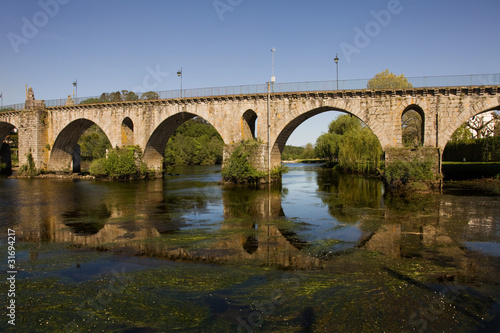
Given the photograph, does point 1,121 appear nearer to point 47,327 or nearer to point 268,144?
point 268,144

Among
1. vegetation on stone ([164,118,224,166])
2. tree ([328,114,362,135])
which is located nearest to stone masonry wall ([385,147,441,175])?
tree ([328,114,362,135])

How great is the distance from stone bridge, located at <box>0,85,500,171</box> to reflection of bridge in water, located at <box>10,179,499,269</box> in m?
8.74

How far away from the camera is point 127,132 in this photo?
127ft

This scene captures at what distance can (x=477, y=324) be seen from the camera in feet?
21.0

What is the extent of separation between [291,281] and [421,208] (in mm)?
11958

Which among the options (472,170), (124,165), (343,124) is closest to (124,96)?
Result: (124,165)

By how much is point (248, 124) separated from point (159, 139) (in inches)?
403

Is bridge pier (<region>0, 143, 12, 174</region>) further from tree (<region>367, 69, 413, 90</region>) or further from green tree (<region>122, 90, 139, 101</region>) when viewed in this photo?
tree (<region>367, 69, 413, 90</region>)

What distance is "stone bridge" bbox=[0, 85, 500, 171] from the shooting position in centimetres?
2653

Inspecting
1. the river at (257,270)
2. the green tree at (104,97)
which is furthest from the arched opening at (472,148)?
the green tree at (104,97)

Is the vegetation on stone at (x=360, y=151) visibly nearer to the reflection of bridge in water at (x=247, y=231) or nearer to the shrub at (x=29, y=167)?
the reflection of bridge in water at (x=247, y=231)

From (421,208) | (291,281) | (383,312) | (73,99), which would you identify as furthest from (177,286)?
(73,99)

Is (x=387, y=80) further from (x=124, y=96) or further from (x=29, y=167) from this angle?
(x=29, y=167)

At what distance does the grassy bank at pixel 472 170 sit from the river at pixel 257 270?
1468 cm
